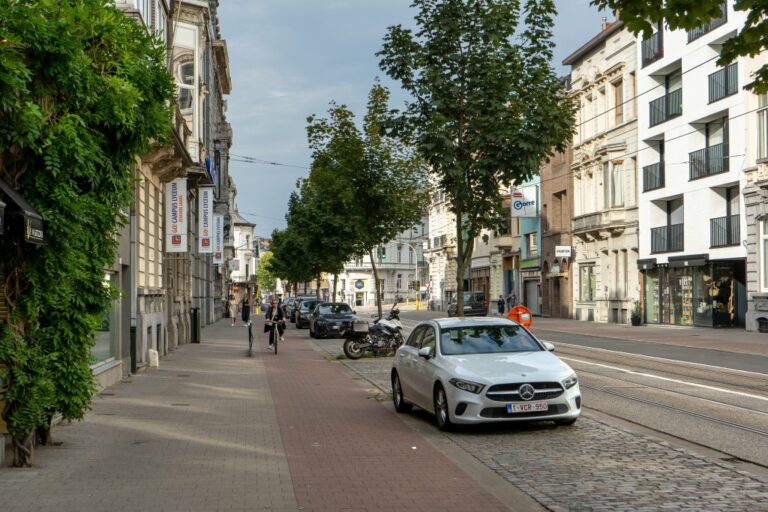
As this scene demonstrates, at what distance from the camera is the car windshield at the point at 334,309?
3994 centimetres

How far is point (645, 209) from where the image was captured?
4606cm

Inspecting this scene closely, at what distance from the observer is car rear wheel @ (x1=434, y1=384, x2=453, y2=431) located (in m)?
11.8

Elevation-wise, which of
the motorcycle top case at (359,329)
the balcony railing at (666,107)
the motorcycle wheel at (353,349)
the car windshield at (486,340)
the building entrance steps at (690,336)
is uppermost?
the balcony railing at (666,107)

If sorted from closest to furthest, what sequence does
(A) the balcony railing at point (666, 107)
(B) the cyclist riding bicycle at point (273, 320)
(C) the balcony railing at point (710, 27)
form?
(B) the cyclist riding bicycle at point (273, 320)
(C) the balcony railing at point (710, 27)
(A) the balcony railing at point (666, 107)

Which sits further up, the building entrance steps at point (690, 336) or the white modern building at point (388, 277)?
the white modern building at point (388, 277)

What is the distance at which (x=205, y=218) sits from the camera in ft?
130

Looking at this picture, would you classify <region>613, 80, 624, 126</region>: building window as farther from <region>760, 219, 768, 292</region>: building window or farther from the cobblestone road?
the cobblestone road

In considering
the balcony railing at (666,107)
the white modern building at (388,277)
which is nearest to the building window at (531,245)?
the balcony railing at (666,107)

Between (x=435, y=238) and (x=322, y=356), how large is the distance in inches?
2575

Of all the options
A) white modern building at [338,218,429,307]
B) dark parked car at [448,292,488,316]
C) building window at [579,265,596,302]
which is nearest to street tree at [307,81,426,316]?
building window at [579,265,596,302]

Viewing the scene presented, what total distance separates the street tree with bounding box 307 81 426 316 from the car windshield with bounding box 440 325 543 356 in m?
16.8

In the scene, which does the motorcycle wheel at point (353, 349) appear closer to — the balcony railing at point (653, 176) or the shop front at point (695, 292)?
the shop front at point (695, 292)

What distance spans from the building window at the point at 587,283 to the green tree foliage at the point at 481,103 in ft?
118

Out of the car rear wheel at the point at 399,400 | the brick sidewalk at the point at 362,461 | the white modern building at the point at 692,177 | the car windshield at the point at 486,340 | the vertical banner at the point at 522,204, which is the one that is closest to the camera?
the brick sidewalk at the point at 362,461
